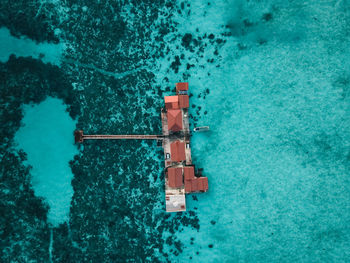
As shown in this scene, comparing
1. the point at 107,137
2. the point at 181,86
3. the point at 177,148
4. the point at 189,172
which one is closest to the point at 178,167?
the point at 189,172

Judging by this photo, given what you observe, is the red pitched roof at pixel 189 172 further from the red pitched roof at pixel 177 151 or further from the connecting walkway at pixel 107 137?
the connecting walkway at pixel 107 137

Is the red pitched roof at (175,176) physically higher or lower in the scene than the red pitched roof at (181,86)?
lower

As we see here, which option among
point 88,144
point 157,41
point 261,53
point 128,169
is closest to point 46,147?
point 88,144

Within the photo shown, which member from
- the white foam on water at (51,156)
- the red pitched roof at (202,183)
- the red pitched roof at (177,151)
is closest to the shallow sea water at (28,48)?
the white foam on water at (51,156)

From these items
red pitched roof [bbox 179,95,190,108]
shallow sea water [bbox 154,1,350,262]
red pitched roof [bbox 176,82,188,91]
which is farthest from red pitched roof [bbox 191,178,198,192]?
red pitched roof [bbox 176,82,188,91]

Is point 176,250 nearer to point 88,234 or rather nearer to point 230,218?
point 230,218

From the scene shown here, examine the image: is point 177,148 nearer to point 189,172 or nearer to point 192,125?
point 189,172
